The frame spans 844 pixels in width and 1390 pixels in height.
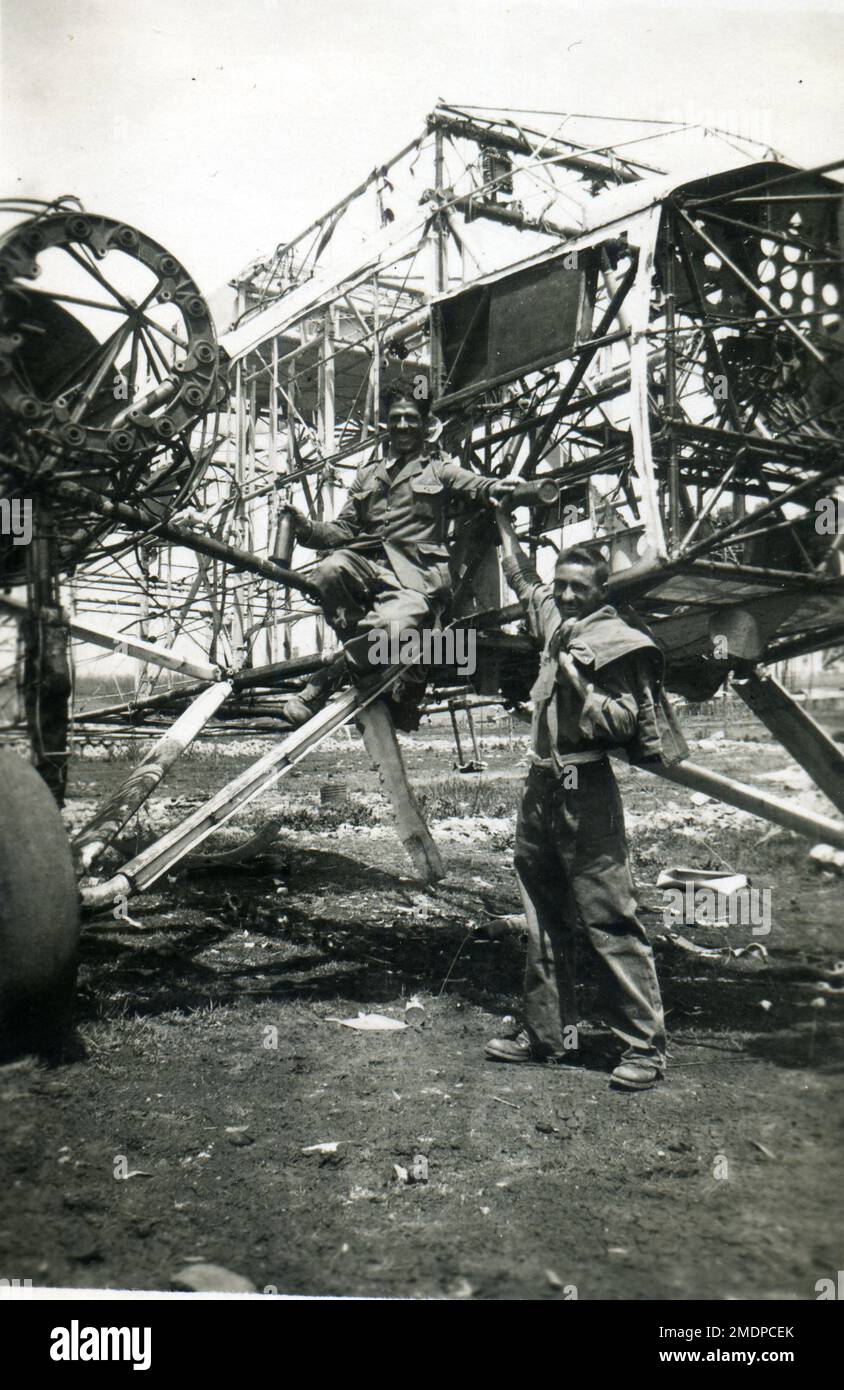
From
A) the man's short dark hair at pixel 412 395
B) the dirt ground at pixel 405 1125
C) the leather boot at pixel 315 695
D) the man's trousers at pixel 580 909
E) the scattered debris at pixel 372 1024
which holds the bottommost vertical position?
the scattered debris at pixel 372 1024

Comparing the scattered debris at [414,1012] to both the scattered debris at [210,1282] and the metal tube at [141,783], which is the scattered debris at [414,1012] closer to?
the metal tube at [141,783]

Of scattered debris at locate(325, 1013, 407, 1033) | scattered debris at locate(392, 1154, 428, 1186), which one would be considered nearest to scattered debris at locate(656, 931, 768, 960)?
scattered debris at locate(325, 1013, 407, 1033)

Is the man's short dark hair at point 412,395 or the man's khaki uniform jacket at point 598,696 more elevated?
the man's short dark hair at point 412,395

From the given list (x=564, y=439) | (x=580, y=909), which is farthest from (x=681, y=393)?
(x=580, y=909)

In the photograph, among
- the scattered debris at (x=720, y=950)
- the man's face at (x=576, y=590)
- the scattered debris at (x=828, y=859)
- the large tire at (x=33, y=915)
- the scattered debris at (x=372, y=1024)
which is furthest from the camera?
the scattered debris at (x=828, y=859)

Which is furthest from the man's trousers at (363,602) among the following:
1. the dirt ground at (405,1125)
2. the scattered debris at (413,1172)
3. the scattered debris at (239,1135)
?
the scattered debris at (413,1172)

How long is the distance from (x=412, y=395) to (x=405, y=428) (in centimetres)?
27

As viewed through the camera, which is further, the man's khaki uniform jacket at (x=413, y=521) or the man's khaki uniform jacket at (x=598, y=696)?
the man's khaki uniform jacket at (x=413, y=521)

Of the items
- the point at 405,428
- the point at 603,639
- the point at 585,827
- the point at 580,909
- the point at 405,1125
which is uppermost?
the point at 405,428

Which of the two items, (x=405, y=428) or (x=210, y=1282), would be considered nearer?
(x=210, y=1282)

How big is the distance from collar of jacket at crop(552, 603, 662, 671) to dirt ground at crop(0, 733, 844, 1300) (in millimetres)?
2032

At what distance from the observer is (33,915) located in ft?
13.8

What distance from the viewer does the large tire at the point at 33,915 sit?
4180mm

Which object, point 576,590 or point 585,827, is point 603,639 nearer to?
point 576,590
